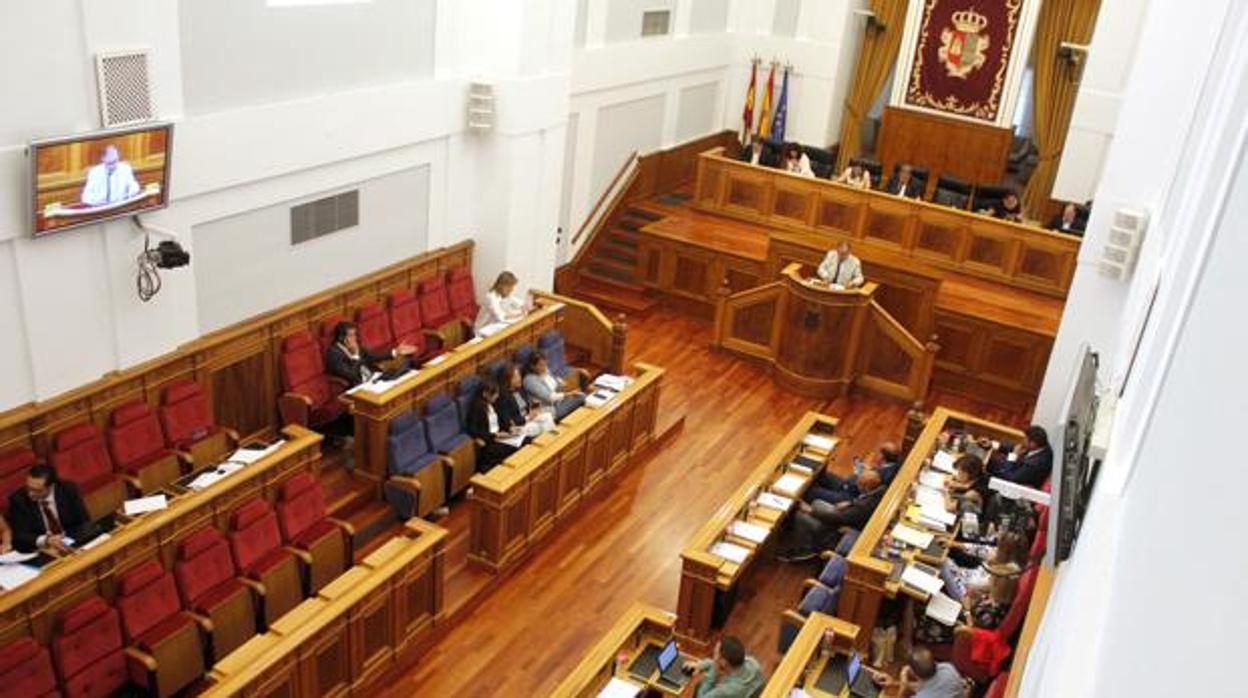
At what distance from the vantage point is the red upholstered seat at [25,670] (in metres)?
4.78

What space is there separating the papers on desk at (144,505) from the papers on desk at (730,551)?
326cm

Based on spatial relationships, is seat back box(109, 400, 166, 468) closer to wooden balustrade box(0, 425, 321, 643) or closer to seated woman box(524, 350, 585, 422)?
wooden balustrade box(0, 425, 321, 643)

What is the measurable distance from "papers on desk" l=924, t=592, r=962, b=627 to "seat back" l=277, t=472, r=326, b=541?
3.74 meters

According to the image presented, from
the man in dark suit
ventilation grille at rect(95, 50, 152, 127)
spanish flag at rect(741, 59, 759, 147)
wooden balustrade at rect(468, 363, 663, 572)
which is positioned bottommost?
wooden balustrade at rect(468, 363, 663, 572)

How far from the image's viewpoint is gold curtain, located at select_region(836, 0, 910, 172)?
14.0 m

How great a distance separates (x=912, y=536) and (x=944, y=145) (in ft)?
27.8

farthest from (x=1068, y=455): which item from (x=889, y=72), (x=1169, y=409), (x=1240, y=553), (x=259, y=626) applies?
(x=889, y=72)

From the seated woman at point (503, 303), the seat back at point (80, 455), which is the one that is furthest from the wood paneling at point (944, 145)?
the seat back at point (80, 455)

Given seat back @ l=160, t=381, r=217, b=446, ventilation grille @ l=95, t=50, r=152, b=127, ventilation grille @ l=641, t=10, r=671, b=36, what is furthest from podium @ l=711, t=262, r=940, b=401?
ventilation grille @ l=95, t=50, r=152, b=127

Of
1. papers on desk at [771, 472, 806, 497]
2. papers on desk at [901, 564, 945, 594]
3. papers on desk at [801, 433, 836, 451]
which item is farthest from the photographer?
papers on desk at [801, 433, 836, 451]

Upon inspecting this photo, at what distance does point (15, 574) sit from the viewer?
209 inches

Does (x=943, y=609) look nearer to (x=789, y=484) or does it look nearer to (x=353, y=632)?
(x=789, y=484)

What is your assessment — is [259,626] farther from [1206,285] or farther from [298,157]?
[1206,285]

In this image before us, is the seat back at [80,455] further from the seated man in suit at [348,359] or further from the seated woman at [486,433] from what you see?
the seated woman at [486,433]
